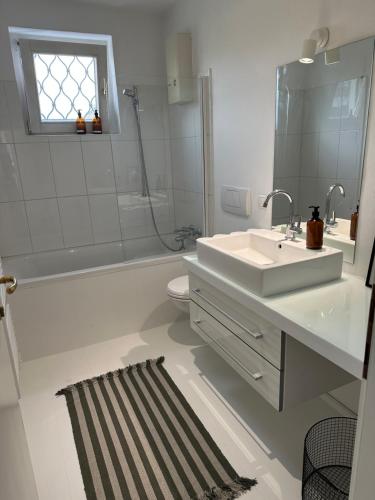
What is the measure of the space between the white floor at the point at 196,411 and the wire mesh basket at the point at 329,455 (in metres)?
0.08

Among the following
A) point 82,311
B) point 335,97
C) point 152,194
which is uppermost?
point 335,97

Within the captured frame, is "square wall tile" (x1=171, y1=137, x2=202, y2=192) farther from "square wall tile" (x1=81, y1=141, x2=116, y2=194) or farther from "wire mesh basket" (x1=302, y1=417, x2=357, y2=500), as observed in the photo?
"wire mesh basket" (x1=302, y1=417, x2=357, y2=500)

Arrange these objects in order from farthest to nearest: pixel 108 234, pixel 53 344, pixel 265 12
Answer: pixel 108 234 → pixel 53 344 → pixel 265 12

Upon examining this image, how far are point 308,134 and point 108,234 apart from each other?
2.02 m

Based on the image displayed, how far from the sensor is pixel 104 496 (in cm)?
151

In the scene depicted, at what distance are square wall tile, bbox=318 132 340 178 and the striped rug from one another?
1527mm

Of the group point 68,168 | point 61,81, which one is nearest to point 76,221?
point 68,168

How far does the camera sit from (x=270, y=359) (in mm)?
1514

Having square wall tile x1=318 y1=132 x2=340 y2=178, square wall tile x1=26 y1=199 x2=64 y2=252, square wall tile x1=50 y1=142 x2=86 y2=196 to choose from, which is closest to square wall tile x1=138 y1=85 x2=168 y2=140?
square wall tile x1=50 y1=142 x2=86 y2=196

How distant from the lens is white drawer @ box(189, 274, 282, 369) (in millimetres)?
1484

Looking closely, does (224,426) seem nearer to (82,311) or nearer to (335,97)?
(82,311)

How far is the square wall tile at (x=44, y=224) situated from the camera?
10.1ft

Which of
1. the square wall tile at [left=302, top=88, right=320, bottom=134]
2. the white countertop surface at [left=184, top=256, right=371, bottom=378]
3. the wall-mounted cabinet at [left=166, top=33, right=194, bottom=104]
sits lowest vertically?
the white countertop surface at [left=184, top=256, right=371, bottom=378]

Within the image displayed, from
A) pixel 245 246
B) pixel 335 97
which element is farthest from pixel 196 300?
pixel 335 97
